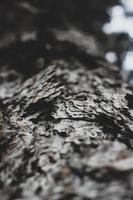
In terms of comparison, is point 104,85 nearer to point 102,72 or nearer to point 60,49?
point 102,72

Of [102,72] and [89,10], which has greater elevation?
[89,10]

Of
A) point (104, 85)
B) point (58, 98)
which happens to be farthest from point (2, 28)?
point (58, 98)

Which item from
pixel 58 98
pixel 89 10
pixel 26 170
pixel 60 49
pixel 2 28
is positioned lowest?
pixel 26 170

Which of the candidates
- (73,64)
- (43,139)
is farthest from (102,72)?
(43,139)

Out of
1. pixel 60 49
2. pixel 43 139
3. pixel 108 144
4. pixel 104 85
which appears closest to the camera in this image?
pixel 108 144

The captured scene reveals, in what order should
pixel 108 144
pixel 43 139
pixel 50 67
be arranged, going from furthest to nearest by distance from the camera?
pixel 50 67 < pixel 43 139 < pixel 108 144

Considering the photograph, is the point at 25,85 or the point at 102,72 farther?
the point at 102,72

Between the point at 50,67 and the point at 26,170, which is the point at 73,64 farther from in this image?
the point at 26,170
